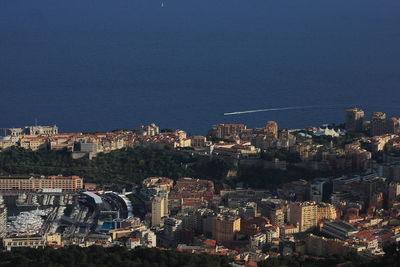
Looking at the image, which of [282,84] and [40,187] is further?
[282,84]

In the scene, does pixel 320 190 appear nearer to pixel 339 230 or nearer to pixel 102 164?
pixel 339 230

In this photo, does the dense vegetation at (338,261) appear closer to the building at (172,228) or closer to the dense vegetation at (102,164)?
the building at (172,228)

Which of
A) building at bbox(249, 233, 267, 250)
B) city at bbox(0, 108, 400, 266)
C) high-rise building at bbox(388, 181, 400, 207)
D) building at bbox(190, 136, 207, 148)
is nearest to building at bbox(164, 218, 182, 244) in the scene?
city at bbox(0, 108, 400, 266)

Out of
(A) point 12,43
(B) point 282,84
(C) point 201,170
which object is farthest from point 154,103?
(A) point 12,43

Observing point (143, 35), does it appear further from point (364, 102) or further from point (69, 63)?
point (364, 102)

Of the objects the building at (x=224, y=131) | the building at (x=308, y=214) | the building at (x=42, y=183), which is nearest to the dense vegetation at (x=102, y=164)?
the building at (x=42, y=183)

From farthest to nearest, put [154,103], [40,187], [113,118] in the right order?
[154,103]
[113,118]
[40,187]
